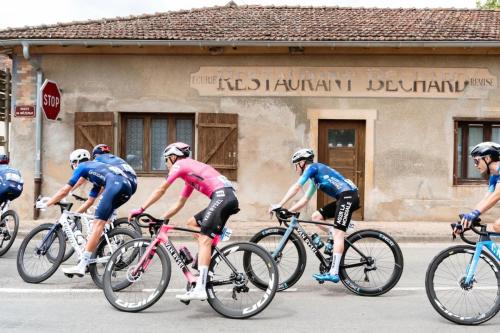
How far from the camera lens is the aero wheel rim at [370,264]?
6.19m

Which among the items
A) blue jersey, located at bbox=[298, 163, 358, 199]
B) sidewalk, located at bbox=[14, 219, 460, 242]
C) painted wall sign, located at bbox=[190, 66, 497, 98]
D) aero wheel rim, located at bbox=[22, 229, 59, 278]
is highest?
painted wall sign, located at bbox=[190, 66, 497, 98]

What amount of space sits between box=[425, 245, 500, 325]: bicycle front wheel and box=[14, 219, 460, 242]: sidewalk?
5.12 metres

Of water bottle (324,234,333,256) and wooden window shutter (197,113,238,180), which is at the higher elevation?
wooden window shutter (197,113,238,180)

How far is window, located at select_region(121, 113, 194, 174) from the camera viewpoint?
45.2ft

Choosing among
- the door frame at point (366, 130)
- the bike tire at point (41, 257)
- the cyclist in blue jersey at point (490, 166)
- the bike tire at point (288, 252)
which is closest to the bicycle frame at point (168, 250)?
the bike tire at point (288, 252)

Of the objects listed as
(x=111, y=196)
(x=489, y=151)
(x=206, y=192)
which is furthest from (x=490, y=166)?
(x=111, y=196)

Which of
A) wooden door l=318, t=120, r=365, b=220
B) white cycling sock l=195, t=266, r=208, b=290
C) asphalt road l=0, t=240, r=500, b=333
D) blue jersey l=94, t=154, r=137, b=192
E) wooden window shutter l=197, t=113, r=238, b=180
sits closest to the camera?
asphalt road l=0, t=240, r=500, b=333

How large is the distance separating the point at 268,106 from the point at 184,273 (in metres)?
8.47

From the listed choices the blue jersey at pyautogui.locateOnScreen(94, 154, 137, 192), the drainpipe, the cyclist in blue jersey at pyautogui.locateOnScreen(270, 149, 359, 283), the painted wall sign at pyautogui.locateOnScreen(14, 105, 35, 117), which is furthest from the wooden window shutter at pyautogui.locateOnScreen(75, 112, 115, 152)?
the cyclist in blue jersey at pyautogui.locateOnScreen(270, 149, 359, 283)

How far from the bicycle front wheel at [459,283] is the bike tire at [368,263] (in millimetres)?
973

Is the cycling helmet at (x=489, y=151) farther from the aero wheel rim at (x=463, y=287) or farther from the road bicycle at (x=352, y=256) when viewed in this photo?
the road bicycle at (x=352, y=256)

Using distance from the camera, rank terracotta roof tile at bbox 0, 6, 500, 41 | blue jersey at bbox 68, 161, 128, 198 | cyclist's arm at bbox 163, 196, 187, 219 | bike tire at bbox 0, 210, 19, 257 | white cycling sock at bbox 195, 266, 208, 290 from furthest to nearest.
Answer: terracotta roof tile at bbox 0, 6, 500, 41 < bike tire at bbox 0, 210, 19, 257 < blue jersey at bbox 68, 161, 128, 198 < cyclist's arm at bbox 163, 196, 187, 219 < white cycling sock at bbox 195, 266, 208, 290

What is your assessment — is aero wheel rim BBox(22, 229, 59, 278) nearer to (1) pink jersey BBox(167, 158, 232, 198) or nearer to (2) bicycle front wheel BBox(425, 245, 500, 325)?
(1) pink jersey BBox(167, 158, 232, 198)

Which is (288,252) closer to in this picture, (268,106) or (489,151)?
(489,151)
